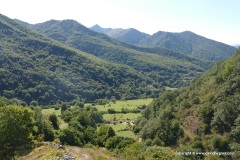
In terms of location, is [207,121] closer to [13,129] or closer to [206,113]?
[206,113]

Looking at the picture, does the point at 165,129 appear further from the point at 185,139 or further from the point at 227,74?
the point at 227,74

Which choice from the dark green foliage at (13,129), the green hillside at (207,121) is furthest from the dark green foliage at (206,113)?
the dark green foliage at (13,129)

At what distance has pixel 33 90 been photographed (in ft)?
577

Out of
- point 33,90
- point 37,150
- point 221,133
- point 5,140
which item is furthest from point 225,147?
point 33,90

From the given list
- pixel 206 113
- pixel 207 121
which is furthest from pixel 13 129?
pixel 206 113

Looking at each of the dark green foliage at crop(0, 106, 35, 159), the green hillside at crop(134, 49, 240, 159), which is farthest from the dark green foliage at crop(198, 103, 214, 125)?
the dark green foliage at crop(0, 106, 35, 159)

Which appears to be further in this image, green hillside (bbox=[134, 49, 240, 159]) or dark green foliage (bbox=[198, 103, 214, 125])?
dark green foliage (bbox=[198, 103, 214, 125])

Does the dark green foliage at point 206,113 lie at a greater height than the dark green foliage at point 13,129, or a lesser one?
greater

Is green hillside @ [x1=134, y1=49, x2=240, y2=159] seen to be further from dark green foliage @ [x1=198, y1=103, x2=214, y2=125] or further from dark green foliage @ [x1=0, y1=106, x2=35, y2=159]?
dark green foliage @ [x1=0, y1=106, x2=35, y2=159]

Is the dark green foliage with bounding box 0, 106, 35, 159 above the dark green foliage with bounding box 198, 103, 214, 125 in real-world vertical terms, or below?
below

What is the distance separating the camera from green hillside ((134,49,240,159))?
2753 inches

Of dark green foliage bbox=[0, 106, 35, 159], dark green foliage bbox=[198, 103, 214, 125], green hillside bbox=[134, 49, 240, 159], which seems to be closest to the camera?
dark green foliage bbox=[0, 106, 35, 159]

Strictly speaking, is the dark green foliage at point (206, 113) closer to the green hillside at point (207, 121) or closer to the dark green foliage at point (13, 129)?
the green hillside at point (207, 121)

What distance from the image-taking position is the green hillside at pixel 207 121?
69938mm
